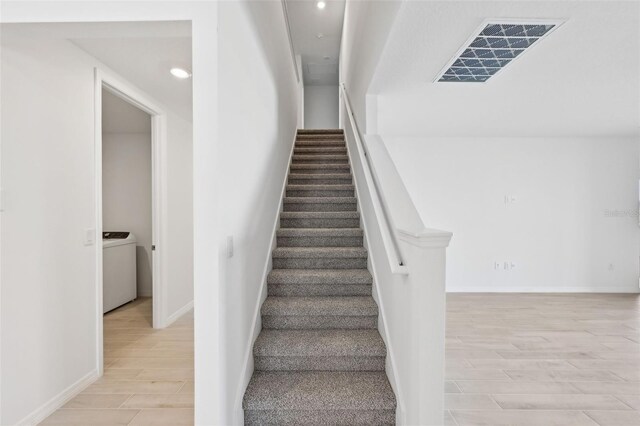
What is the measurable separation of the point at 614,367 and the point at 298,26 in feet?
20.6

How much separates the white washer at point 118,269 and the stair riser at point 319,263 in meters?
2.37

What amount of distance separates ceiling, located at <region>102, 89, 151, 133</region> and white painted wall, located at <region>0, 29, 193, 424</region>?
3.23 ft

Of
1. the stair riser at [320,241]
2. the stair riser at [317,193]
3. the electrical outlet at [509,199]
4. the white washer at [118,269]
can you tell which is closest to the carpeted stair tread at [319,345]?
the stair riser at [320,241]

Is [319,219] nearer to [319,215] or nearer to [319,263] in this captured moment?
[319,215]

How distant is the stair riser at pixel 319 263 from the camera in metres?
2.89

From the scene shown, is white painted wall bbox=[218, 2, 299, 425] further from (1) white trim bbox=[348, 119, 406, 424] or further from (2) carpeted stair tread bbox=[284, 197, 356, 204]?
(1) white trim bbox=[348, 119, 406, 424]

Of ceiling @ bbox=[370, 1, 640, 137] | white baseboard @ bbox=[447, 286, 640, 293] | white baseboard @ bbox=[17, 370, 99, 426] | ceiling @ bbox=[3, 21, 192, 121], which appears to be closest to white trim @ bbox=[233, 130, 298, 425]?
white baseboard @ bbox=[17, 370, 99, 426]

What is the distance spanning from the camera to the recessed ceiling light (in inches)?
102

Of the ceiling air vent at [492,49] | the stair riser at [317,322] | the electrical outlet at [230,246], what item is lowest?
the stair riser at [317,322]

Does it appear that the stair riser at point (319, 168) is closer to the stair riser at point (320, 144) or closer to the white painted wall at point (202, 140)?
the stair riser at point (320, 144)

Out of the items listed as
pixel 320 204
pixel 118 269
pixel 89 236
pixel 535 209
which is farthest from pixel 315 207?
pixel 535 209

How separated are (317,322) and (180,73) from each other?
2.22 meters

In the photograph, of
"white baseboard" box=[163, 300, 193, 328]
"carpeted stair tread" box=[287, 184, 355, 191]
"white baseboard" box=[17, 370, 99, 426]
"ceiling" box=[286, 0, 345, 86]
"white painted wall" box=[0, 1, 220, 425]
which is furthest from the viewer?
"ceiling" box=[286, 0, 345, 86]

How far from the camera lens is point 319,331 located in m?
2.37
